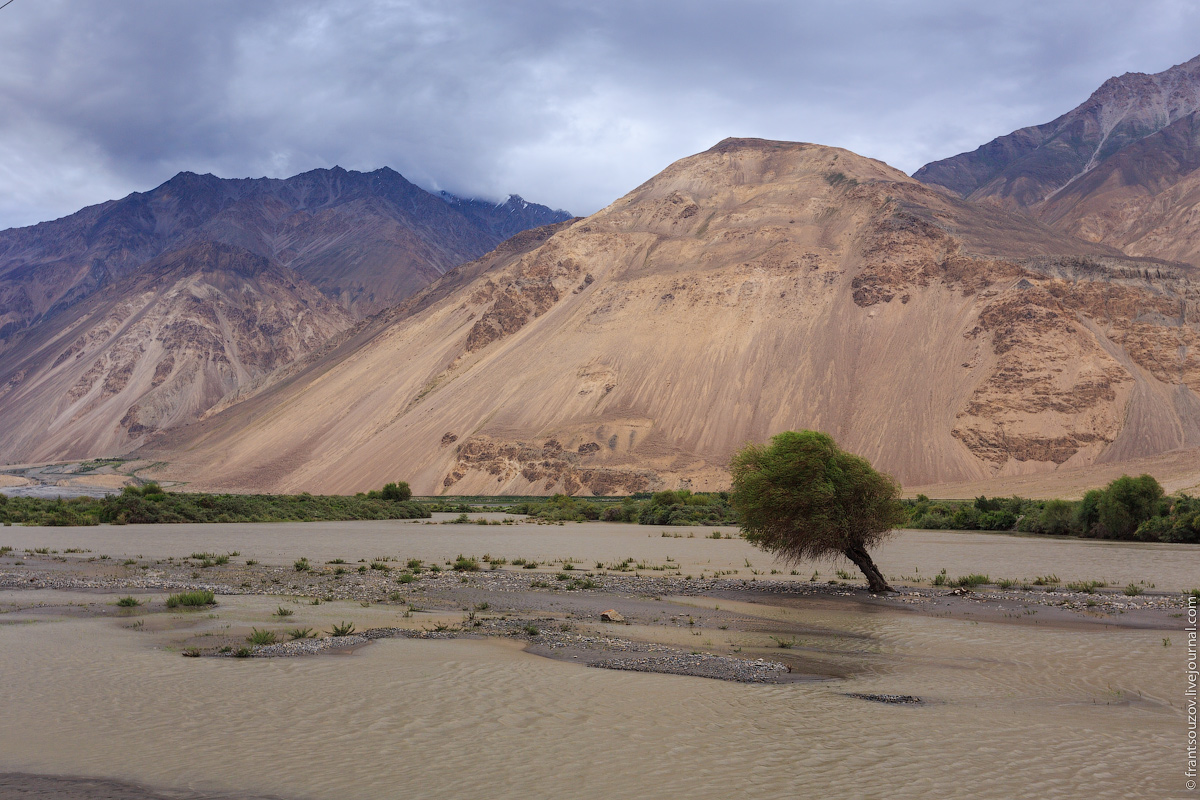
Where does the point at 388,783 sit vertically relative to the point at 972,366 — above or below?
below

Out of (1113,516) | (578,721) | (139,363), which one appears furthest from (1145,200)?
(139,363)

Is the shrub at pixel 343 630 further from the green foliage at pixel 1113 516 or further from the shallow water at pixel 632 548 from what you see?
the green foliage at pixel 1113 516

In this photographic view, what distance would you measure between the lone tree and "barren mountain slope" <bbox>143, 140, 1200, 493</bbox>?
58.8 m

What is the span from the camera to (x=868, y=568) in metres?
21.6

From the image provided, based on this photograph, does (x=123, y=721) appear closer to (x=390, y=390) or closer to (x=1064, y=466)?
(x=1064, y=466)

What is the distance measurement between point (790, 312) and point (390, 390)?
57.6 m

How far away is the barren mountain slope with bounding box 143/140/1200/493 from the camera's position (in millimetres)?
81562

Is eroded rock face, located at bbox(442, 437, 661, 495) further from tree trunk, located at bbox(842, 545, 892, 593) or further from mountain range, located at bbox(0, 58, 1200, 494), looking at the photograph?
tree trunk, located at bbox(842, 545, 892, 593)

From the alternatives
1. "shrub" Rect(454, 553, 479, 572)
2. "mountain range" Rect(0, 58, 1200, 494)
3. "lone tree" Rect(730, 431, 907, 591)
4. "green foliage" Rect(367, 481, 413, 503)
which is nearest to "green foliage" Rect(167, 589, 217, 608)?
"shrub" Rect(454, 553, 479, 572)

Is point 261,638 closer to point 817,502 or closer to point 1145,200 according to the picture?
point 817,502

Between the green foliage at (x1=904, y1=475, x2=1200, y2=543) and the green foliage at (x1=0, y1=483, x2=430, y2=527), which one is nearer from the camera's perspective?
the green foliage at (x1=904, y1=475, x2=1200, y2=543)

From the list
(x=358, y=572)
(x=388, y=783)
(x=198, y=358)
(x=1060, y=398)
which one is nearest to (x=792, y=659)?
(x=388, y=783)

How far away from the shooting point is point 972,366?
86438 mm

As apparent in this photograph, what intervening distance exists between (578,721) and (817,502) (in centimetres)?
1384
